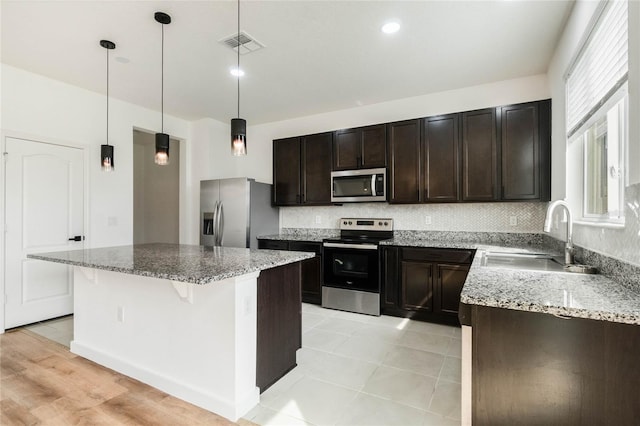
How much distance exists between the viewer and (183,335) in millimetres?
2084

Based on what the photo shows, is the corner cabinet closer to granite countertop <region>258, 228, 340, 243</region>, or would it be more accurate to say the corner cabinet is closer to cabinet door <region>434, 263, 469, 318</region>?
cabinet door <region>434, 263, 469, 318</region>

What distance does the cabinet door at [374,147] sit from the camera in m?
3.96

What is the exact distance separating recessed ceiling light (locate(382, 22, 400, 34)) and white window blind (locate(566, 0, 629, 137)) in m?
1.26

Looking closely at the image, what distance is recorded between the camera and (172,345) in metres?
2.14

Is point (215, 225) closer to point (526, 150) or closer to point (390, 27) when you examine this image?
point (390, 27)

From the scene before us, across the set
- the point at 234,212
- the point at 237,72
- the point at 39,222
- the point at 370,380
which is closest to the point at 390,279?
the point at 370,380

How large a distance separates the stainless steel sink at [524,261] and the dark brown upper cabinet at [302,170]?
2.24m

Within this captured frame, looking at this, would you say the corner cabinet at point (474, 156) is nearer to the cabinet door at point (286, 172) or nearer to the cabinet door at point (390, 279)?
the cabinet door at point (390, 279)

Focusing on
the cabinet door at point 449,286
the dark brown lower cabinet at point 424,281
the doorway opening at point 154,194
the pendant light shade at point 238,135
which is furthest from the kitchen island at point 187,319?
the doorway opening at point 154,194

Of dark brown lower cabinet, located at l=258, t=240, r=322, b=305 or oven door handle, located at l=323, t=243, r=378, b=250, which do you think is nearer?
oven door handle, located at l=323, t=243, r=378, b=250

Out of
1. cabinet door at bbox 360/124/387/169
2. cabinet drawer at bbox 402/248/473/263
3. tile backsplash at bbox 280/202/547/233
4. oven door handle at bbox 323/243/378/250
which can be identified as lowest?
cabinet drawer at bbox 402/248/473/263

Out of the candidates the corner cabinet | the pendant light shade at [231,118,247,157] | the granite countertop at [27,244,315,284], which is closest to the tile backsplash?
the corner cabinet

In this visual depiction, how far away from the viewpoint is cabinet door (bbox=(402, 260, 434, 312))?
346 centimetres

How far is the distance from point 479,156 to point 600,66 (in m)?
1.56
